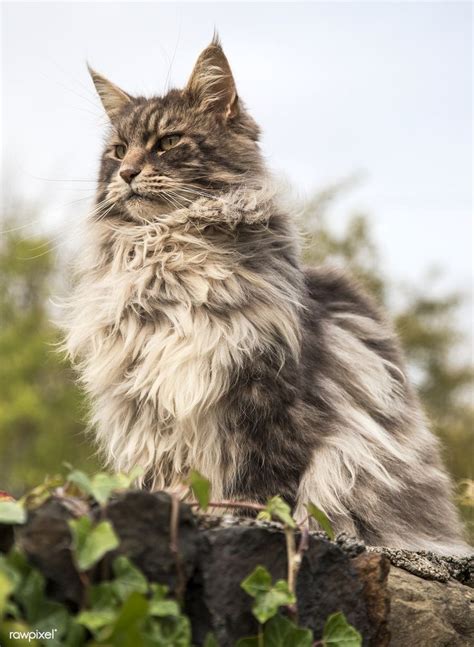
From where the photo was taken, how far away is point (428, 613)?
2.60 metres

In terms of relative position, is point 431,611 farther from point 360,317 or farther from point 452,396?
point 452,396

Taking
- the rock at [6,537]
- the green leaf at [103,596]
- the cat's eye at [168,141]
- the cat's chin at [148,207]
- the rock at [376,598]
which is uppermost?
the cat's eye at [168,141]

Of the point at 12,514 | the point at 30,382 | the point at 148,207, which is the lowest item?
the point at 30,382

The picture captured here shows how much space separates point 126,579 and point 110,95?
11.2 ft

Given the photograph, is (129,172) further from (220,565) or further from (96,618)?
(96,618)

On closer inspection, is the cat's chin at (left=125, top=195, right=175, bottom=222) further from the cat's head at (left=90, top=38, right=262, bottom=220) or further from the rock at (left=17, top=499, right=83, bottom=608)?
the rock at (left=17, top=499, right=83, bottom=608)

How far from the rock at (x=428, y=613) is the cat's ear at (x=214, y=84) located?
7.89 ft

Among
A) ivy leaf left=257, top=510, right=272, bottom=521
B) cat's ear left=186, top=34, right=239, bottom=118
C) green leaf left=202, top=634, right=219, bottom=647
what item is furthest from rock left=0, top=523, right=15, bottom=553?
cat's ear left=186, top=34, right=239, bottom=118

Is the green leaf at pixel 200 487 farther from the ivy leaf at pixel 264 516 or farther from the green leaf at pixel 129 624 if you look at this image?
the green leaf at pixel 129 624

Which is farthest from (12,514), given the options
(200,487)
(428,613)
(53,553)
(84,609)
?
(428,613)

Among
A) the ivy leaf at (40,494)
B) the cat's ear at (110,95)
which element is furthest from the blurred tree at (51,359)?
the ivy leaf at (40,494)

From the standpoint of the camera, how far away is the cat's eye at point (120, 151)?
4137 millimetres

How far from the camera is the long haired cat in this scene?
11.1ft

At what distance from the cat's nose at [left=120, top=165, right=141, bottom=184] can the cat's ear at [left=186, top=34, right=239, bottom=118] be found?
549mm
